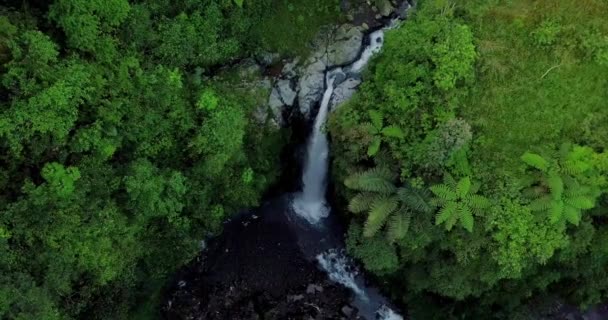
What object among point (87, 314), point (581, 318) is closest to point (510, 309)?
point (581, 318)

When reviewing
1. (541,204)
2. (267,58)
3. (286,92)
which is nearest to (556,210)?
(541,204)

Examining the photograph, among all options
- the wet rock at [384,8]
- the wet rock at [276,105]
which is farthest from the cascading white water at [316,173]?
the wet rock at [384,8]

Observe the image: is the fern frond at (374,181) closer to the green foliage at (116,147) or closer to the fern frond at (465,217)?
the fern frond at (465,217)

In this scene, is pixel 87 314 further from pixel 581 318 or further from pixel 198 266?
pixel 581 318

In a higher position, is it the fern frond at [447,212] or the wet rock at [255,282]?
the fern frond at [447,212]

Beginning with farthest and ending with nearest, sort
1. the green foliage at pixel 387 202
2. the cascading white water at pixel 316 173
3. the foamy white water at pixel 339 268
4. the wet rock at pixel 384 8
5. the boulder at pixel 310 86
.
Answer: the wet rock at pixel 384 8
the foamy white water at pixel 339 268
the cascading white water at pixel 316 173
the boulder at pixel 310 86
the green foliage at pixel 387 202

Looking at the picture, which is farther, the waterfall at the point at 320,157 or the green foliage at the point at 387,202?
the waterfall at the point at 320,157
